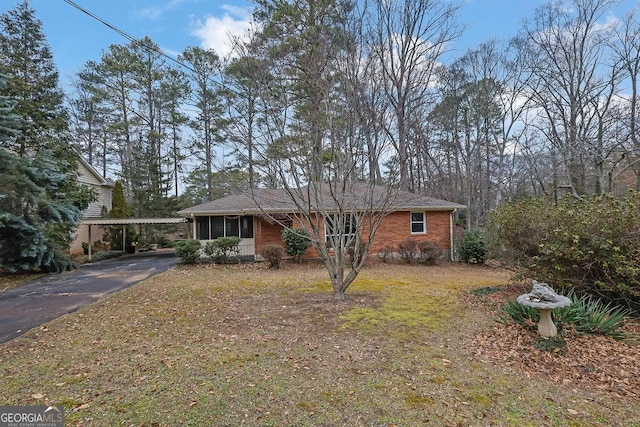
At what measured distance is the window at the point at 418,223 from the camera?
15.0 metres

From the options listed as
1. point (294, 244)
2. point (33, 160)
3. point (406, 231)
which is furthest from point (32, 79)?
point (406, 231)

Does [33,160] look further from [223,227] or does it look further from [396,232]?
[396,232]

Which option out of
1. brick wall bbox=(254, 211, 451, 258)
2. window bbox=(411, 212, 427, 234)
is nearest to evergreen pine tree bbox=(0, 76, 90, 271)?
brick wall bbox=(254, 211, 451, 258)

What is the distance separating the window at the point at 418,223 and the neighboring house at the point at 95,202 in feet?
57.4

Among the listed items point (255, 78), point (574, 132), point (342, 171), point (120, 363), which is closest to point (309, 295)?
point (342, 171)

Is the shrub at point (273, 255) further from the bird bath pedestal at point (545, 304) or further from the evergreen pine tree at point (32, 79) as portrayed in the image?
the evergreen pine tree at point (32, 79)

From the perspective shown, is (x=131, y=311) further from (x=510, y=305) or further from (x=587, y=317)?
(x=587, y=317)

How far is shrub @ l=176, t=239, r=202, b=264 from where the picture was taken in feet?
44.2

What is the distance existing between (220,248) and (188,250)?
1.31 metres

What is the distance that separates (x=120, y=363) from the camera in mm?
3928

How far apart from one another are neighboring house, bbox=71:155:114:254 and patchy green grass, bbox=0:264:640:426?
15.1 meters

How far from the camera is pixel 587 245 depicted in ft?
18.7

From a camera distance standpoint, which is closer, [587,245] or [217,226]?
[587,245]

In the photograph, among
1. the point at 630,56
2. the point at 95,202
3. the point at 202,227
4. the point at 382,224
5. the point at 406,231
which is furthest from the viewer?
the point at 95,202
